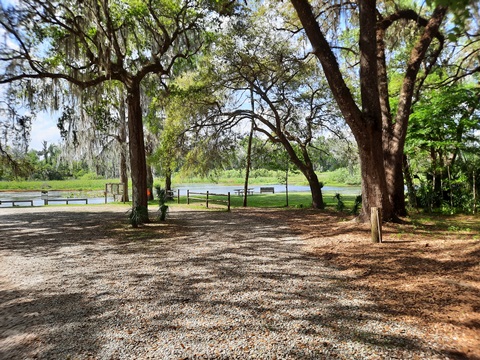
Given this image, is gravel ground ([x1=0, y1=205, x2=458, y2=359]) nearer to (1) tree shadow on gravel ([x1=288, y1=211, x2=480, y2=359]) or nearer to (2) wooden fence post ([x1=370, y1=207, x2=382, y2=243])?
(1) tree shadow on gravel ([x1=288, y1=211, x2=480, y2=359])

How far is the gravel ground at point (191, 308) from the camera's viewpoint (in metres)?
2.71

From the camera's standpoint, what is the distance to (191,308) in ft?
11.7

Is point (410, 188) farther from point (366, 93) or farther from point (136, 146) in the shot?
point (136, 146)

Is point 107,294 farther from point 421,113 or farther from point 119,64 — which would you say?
point 421,113

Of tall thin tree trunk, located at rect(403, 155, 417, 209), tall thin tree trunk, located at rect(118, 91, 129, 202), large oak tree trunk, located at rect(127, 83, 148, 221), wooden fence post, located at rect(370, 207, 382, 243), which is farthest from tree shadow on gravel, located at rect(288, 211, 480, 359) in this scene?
tall thin tree trunk, located at rect(118, 91, 129, 202)

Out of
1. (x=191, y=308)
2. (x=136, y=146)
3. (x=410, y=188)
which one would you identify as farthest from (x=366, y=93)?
(x=136, y=146)

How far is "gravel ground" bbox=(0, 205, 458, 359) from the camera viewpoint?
2.71 metres

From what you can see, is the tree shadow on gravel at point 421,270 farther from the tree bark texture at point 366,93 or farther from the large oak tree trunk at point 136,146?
the large oak tree trunk at point 136,146

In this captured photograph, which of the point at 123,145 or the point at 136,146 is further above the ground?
the point at 123,145

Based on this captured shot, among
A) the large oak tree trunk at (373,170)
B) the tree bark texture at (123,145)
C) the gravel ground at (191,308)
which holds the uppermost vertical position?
the tree bark texture at (123,145)

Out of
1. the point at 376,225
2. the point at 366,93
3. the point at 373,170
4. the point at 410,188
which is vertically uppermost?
the point at 366,93

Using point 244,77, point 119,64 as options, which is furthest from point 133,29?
point 244,77

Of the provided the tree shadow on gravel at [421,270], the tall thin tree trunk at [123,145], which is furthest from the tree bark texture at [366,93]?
the tall thin tree trunk at [123,145]

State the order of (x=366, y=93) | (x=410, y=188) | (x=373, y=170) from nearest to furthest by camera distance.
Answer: (x=373, y=170) → (x=366, y=93) → (x=410, y=188)
